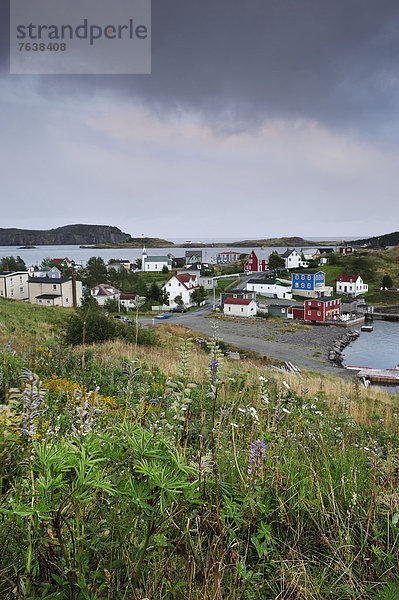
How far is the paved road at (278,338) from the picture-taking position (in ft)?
124

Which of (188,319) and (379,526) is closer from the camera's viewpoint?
(379,526)

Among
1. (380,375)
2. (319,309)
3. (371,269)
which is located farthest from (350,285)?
(380,375)

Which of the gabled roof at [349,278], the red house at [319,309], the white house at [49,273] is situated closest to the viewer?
the red house at [319,309]

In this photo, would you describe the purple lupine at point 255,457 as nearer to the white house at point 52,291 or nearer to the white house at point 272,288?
the white house at point 52,291

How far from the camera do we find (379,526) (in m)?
2.03

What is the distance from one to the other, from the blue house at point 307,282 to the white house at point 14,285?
2195 inches

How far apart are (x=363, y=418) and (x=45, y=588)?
6.30 metres

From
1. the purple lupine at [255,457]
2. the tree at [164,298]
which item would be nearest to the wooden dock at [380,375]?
the purple lupine at [255,457]

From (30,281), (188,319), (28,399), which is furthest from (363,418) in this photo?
(30,281)

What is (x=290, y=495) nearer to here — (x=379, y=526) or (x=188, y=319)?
(x=379, y=526)

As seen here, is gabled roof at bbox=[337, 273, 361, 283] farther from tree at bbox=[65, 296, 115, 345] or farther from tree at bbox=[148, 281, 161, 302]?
tree at bbox=[65, 296, 115, 345]

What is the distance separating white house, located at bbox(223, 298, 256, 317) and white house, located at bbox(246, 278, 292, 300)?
14.8 meters

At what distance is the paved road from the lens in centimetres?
3785

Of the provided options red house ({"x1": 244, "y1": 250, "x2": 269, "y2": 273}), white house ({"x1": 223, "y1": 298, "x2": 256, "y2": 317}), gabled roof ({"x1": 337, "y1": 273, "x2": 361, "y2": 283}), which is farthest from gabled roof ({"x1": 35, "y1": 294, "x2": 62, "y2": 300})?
gabled roof ({"x1": 337, "y1": 273, "x2": 361, "y2": 283})
